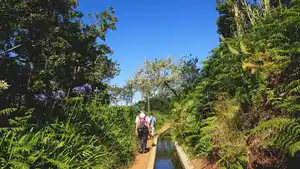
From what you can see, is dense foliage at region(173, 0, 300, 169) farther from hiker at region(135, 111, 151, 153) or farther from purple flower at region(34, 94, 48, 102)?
hiker at region(135, 111, 151, 153)

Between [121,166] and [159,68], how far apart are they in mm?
21695

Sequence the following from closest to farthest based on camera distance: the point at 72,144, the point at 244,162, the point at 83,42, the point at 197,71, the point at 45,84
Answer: the point at 244,162
the point at 72,144
the point at 45,84
the point at 83,42
the point at 197,71

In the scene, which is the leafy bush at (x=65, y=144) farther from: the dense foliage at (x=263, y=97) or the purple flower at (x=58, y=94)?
the dense foliage at (x=263, y=97)

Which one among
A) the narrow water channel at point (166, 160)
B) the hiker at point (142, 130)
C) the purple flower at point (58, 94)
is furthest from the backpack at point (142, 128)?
the purple flower at point (58, 94)

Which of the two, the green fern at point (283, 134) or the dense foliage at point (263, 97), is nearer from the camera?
the green fern at point (283, 134)

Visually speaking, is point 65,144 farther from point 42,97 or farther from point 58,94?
→ point 58,94

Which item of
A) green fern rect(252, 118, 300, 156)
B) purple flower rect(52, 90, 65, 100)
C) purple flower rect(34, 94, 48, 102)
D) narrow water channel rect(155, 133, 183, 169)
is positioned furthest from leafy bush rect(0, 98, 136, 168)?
green fern rect(252, 118, 300, 156)

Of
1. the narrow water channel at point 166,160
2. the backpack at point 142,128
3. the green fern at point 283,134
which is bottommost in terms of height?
the narrow water channel at point 166,160

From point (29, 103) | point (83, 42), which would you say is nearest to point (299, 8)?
point (29, 103)

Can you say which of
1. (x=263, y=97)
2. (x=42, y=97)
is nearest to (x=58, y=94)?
(x=42, y=97)

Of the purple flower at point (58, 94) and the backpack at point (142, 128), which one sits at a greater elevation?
the purple flower at point (58, 94)

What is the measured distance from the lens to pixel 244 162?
5.42m

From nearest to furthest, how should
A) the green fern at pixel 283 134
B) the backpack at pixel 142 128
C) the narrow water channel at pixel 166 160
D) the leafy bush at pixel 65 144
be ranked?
the green fern at pixel 283 134
the leafy bush at pixel 65 144
the narrow water channel at pixel 166 160
the backpack at pixel 142 128

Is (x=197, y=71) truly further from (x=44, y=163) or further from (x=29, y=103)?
(x=44, y=163)
